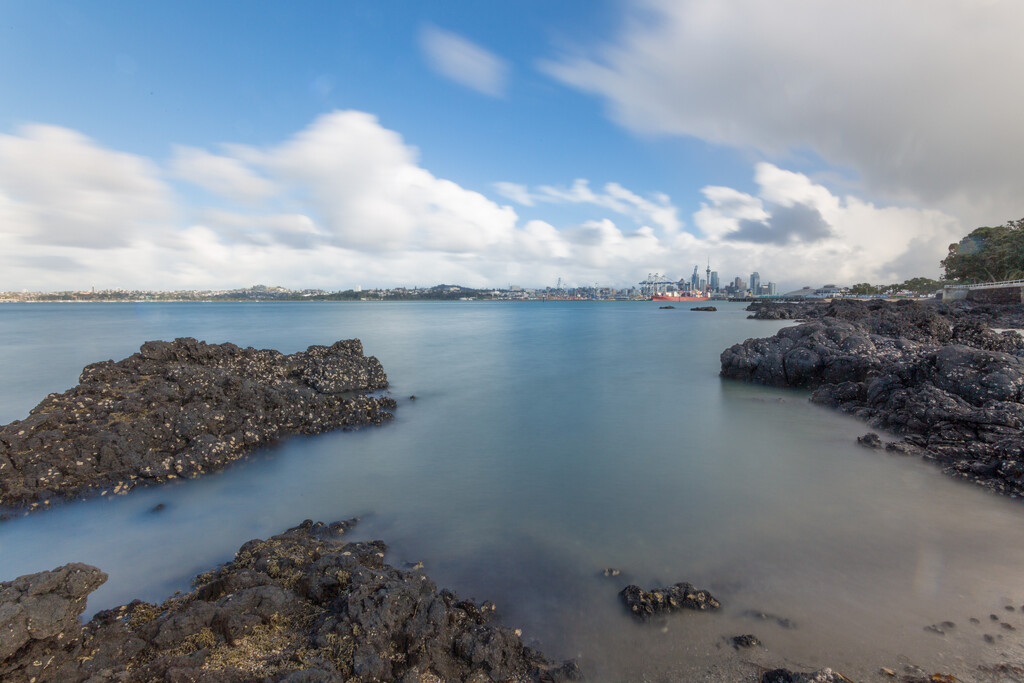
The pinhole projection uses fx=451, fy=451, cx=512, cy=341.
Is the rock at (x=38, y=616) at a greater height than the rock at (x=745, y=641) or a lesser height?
greater

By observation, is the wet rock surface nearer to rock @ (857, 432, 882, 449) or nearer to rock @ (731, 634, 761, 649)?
rock @ (857, 432, 882, 449)

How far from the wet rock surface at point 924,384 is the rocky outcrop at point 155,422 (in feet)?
40.4

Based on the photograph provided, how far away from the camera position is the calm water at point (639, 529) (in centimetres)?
433

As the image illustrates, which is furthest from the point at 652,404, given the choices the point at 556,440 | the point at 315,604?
the point at 315,604

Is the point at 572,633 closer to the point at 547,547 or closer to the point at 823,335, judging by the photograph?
the point at 547,547

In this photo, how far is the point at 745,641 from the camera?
13.7ft

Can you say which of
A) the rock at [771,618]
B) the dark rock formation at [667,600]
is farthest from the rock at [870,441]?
the dark rock formation at [667,600]

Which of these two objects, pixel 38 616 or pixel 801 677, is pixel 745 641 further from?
pixel 38 616

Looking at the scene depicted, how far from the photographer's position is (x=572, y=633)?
4.37 m

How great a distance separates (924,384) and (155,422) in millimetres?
16916

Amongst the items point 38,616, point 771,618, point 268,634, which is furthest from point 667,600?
point 38,616

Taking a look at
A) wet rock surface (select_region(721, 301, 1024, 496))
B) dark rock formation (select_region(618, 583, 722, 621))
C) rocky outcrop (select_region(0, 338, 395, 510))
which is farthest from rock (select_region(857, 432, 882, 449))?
rocky outcrop (select_region(0, 338, 395, 510))

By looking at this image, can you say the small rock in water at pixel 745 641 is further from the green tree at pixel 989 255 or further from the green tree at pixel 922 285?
the green tree at pixel 922 285

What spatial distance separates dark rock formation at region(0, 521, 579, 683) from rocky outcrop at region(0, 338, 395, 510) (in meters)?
4.57
